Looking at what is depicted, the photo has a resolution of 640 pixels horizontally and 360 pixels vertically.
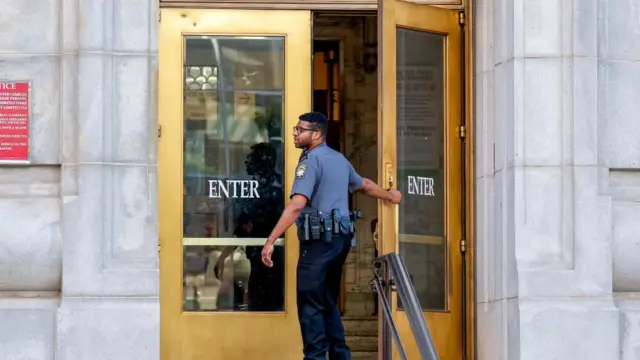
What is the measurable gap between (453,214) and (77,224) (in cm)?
296

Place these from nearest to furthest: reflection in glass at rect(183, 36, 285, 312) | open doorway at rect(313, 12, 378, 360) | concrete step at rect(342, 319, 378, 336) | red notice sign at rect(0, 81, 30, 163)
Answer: red notice sign at rect(0, 81, 30, 163)
reflection in glass at rect(183, 36, 285, 312)
concrete step at rect(342, 319, 378, 336)
open doorway at rect(313, 12, 378, 360)

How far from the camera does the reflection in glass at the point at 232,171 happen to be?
11961 millimetres

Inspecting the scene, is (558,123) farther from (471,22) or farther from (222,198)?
(222,198)

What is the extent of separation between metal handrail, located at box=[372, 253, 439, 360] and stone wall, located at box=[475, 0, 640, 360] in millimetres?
810

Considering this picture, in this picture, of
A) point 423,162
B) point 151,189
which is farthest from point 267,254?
point 423,162

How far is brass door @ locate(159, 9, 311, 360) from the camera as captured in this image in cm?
1185

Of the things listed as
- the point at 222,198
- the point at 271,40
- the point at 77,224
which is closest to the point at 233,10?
the point at 271,40

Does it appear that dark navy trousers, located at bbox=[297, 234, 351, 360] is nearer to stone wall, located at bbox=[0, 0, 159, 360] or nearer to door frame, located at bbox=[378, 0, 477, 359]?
stone wall, located at bbox=[0, 0, 159, 360]

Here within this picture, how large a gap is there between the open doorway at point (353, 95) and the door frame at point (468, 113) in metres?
3.75

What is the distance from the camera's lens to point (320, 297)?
1109 cm

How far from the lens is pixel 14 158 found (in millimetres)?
11188

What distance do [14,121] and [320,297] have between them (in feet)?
8.22

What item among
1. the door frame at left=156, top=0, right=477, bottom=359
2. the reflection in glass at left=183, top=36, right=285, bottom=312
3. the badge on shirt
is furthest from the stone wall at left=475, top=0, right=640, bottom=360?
the reflection in glass at left=183, top=36, right=285, bottom=312

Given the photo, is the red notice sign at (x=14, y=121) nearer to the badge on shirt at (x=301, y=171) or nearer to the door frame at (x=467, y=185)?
the badge on shirt at (x=301, y=171)
